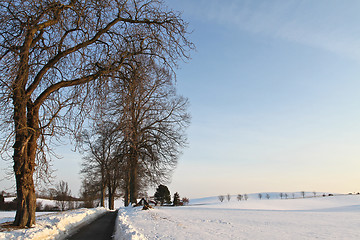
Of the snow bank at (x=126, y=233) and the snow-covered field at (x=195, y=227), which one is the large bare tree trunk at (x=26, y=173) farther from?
the snow bank at (x=126, y=233)

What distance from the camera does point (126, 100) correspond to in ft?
26.6

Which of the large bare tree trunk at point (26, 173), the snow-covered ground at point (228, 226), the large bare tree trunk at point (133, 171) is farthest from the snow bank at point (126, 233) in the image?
the large bare tree trunk at point (133, 171)

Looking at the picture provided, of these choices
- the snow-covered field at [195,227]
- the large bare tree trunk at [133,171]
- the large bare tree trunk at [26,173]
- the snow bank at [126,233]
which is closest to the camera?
the snow bank at [126,233]

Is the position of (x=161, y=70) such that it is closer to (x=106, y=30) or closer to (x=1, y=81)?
(x=106, y=30)

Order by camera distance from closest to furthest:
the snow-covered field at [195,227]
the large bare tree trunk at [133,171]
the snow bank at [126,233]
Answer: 1. the snow bank at [126,233]
2. the snow-covered field at [195,227]
3. the large bare tree trunk at [133,171]

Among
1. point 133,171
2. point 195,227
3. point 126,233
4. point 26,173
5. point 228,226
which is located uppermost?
point 133,171

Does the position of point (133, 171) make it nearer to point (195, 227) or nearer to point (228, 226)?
point (228, 226)

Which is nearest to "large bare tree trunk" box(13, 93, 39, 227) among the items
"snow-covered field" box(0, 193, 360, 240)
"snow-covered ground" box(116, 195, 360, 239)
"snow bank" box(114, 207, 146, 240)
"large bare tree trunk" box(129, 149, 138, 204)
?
"snow-covered field" box(0, 193, 360, 240)

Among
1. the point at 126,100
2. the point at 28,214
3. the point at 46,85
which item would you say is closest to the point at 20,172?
the point at 28,214

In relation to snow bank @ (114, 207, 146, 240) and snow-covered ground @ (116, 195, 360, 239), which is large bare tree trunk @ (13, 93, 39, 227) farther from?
snow-covered ground @ (116, 195, 360, 239)

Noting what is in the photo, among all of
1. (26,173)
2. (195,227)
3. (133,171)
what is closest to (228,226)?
(195,227)

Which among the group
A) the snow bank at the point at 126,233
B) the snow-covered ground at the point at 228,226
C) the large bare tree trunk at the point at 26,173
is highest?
the large bare tree trunk at the point at 26,173

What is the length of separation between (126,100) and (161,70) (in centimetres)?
160

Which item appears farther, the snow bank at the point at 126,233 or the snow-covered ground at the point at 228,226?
the snow-covered ground at the point at 228,226
